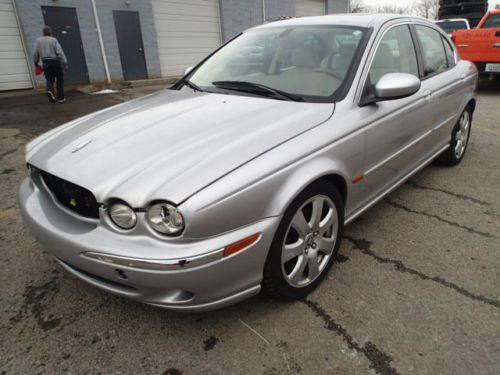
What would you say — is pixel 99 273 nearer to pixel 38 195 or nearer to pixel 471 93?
pixel 38 195

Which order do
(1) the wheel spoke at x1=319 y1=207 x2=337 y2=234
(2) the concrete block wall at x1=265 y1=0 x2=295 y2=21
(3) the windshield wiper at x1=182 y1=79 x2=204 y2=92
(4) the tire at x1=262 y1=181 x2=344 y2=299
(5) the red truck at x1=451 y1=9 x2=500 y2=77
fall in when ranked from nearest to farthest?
(4) the tire at x1=262 y1=181 x2=344 y2=299 < (1) the wheel spoke at x1=319 y1=207 x2=337 y2=234 < (3) the windshield wiper at x1=182 y1=79 x2=204 y2=92 < (5) the red truck at x1=451 y1=9 x2=500 y2=77 < (2) the concrete block wall at x1=265 y1=0 x2=295 y2=21

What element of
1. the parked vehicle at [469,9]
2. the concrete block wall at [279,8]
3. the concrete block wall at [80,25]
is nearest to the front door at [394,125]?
the concrete block wall at [80,25]

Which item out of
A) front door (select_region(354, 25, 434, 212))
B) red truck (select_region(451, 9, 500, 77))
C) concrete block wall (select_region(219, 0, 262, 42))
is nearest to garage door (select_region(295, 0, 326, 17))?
concrete block wall (select_region(219, 0, 262, 42))

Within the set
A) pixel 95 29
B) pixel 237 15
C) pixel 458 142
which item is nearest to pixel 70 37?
pixel 95 29

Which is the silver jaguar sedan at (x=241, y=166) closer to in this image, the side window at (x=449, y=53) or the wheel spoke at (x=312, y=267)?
the wheel spoke at (x=312, y=267)

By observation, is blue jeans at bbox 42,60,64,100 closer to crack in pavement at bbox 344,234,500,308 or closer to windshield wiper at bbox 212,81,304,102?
windshield wiper at bbox 212,81,304,102

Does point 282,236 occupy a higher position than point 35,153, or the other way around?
point 35,153

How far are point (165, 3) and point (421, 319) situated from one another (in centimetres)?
1251

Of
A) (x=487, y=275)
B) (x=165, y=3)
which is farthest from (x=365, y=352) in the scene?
(x=165, y=3)

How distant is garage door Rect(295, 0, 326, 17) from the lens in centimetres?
1692

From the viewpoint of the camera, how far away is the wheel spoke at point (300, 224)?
2.04 metres

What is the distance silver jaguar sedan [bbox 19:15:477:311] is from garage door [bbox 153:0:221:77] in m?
10.1

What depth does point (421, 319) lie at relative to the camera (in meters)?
2.06

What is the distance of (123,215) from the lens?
5.65 ft
